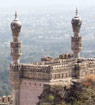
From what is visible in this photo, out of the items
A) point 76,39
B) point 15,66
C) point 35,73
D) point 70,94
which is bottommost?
point 70,94

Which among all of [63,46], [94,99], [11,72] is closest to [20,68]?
[11,72]

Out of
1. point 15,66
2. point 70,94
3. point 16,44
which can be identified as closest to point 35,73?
point 15,66

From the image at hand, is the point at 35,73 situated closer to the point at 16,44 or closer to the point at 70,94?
the point at 16,44

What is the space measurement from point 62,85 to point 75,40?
793cm

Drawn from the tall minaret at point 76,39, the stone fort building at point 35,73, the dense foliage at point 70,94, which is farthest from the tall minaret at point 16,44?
the dense foliage at point 70,94

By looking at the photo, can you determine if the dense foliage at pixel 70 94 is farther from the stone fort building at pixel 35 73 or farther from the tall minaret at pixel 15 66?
the tall minaret at pixel 15 66

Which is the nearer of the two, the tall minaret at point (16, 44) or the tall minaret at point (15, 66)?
the tall minaret at point (15, 66)

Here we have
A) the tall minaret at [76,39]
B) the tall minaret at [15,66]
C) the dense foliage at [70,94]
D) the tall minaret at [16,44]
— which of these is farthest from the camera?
the tall minaret at [76,39]

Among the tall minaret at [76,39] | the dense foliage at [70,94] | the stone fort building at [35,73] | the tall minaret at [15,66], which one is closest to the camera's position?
the dense foliage at [70,94]

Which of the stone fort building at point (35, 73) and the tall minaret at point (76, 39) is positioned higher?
the tall minaret at point (76, 39)

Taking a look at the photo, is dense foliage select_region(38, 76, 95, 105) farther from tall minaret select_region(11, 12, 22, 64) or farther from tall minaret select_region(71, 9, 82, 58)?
tall minaret select_region(71, 9, 82, 58)

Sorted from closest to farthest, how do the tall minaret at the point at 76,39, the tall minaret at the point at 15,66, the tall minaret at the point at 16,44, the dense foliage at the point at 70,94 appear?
the dense foliage at the point at 70,94 → the tall minaret at the point at 15,66 → the tall minaret at the point at 16,44 → the tall minaret at the point at 76,39

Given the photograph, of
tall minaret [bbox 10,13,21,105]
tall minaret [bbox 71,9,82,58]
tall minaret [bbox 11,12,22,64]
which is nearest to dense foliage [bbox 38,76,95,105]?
tall minaret [bbox 10,13,21,105]

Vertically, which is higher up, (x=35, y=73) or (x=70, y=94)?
(x=35, y=73)
